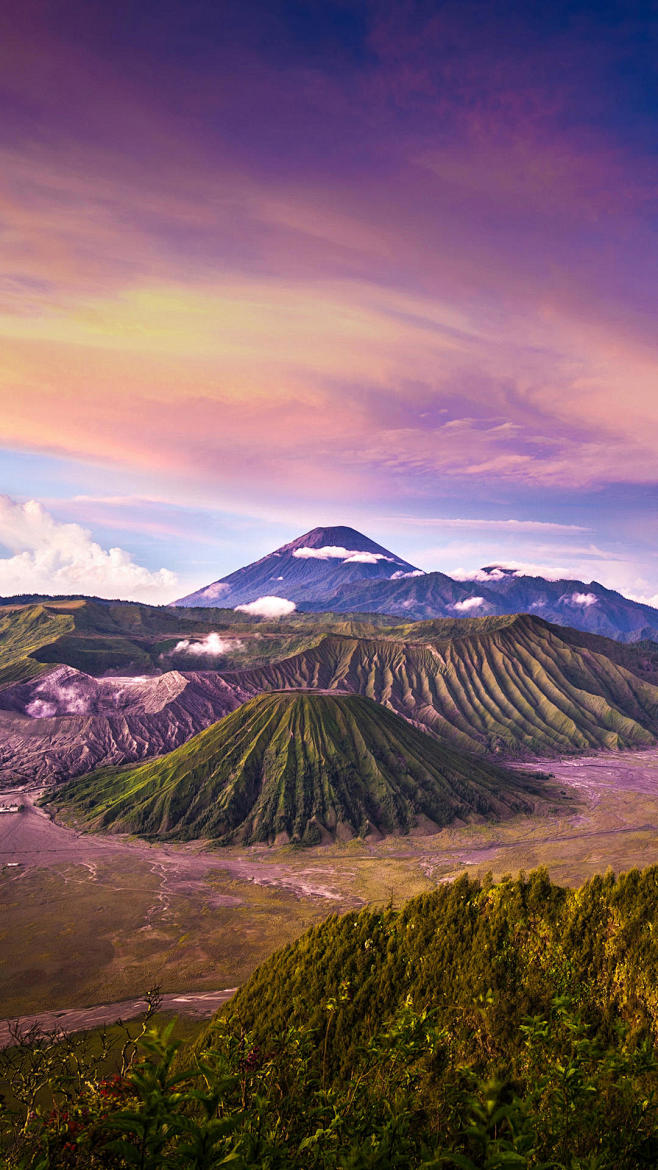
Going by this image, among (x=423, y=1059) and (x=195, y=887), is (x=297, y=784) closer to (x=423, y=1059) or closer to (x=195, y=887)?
(x=195, y=887)

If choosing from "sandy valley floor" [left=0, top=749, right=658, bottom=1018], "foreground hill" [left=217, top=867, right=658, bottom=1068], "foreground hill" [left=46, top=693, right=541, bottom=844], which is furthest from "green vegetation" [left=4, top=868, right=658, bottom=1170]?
"foreground hill" [left=46, top=693, right=541, bottom=844]

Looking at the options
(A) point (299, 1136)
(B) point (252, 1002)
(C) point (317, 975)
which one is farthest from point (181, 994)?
(A) point (299, 1136)

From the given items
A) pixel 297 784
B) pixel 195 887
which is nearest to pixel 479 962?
pixel 195 887

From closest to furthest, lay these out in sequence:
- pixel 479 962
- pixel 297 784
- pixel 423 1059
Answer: pixel 423 1059
pixel 479 962
pixel 297 784

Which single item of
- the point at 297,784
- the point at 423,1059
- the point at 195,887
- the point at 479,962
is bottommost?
the point at 195,887

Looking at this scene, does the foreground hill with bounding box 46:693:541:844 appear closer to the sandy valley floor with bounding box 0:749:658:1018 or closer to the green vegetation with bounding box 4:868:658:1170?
the sandy valley floor with bounding box 0:749:658:1018

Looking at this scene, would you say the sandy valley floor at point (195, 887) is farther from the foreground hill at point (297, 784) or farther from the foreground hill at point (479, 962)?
the foreground hill at point (479, 962)
